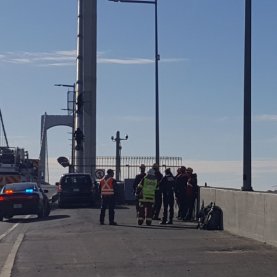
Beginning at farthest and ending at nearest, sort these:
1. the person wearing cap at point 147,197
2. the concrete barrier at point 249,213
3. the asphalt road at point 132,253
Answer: the person wearing cap at point 147,197 → the concrete barrier at point 249,213 → the asphalt road at point 132,253

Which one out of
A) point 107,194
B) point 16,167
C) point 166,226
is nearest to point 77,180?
point 16,167

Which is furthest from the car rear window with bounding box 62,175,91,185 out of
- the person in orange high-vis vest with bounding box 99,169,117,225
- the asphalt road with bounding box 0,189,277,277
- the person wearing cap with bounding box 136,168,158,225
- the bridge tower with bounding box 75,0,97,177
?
the asphalt road with bounding box 0,189,277,277

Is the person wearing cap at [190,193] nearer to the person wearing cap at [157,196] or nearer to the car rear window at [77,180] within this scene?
the person wearing cap at [157,196]

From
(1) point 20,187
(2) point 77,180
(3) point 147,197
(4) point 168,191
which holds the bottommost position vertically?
(2) point 77,180

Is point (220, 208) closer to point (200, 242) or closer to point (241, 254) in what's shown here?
point (200, 242)

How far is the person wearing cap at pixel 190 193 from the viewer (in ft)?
83.1

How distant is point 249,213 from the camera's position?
18.8 m

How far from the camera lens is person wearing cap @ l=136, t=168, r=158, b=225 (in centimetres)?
2375

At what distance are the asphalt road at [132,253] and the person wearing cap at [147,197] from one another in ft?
3.23

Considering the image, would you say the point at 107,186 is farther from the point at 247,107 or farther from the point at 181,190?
the point at 247,107

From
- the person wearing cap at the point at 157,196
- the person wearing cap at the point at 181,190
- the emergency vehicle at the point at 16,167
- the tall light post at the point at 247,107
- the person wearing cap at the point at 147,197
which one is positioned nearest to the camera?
the tall light post at the point at 247,107

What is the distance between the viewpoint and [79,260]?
49.2 feet

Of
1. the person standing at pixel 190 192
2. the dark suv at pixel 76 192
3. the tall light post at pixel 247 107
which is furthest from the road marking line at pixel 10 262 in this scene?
the dark suv at pixel 76 192

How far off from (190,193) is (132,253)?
9.65 metres
